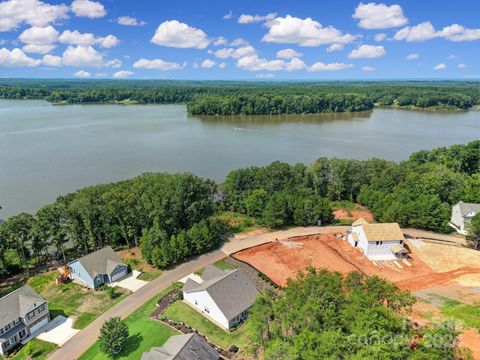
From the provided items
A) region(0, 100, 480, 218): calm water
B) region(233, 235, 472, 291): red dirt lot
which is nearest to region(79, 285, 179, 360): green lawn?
region(233, 235, 472, 291): red dirt lot

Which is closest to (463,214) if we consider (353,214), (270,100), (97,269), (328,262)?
(353,214)

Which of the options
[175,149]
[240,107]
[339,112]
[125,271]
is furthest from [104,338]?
[339,112]

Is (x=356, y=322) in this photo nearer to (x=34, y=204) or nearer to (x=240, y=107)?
(x=34, y=204)

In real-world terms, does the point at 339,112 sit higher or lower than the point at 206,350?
higher

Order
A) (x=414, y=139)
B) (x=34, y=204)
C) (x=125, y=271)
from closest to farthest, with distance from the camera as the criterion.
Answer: (x=125, y=271) → (x=34, y=204) → (x=414, y=139)

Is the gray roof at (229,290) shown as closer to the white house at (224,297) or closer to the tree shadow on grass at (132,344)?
the white house at (224,297)

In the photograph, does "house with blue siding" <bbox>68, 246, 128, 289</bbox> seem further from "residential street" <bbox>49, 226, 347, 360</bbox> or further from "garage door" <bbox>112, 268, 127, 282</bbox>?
"residential street" <bbox>49, 226, 347, 360</bbox>
